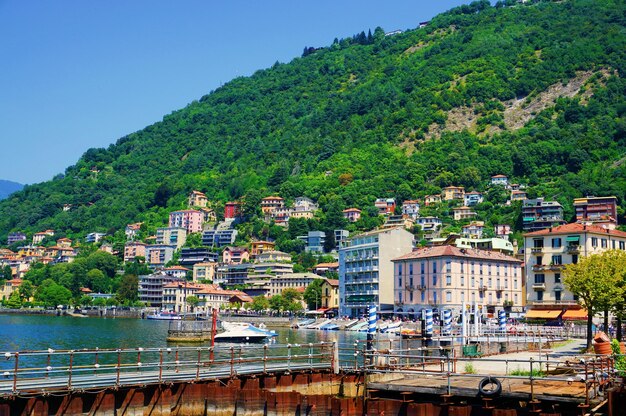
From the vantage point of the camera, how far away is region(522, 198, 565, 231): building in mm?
187750

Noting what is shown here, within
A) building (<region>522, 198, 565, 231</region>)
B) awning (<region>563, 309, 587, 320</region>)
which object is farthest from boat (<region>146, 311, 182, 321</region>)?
awning (<region>563, 309, 587, 320</region>)

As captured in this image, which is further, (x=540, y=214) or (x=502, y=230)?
(x=502, y=230)

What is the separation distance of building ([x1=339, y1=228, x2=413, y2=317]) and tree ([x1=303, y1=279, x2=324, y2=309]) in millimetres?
23934

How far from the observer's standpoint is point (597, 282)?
46.6 metres

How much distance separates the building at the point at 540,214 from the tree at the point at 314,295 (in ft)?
200

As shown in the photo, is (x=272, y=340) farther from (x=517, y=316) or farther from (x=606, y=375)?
(x=606, y=375)

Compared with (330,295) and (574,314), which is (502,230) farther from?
(574,314)

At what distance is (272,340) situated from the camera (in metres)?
93.2

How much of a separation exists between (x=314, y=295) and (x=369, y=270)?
33812mm

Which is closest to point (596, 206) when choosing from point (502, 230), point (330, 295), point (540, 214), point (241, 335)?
point (540, 214)

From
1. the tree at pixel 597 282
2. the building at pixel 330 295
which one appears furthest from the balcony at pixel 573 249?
the building at pixel 330 295

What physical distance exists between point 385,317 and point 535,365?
92272 mm

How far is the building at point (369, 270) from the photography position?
128 m

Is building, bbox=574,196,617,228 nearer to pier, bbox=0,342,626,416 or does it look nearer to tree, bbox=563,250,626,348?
tree, bbox=563,250,626,348
